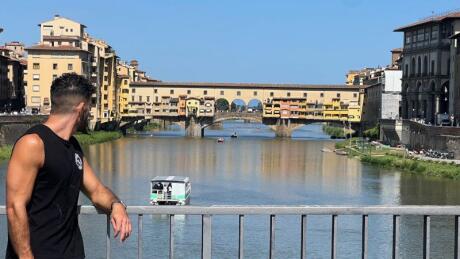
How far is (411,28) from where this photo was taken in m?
56.9

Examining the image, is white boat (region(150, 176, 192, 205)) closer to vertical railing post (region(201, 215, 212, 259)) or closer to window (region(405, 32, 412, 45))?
vertical railing post (region(201, 215, 212, 259))

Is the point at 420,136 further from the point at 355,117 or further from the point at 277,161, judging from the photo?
the point at 355,117

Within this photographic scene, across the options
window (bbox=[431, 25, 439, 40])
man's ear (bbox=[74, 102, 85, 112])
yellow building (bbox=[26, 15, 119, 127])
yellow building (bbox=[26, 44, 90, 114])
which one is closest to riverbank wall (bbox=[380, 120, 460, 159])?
window (bbox=[431, 25, 439, 40])

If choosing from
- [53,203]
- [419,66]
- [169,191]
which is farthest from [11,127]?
[53,203]

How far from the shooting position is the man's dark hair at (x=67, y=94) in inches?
122

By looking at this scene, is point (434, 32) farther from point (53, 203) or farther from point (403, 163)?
point (53, 203)

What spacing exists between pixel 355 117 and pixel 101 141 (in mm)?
29025

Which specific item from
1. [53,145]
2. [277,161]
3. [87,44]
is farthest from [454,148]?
[53,145]

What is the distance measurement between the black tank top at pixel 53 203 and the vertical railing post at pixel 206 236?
78 centimetres

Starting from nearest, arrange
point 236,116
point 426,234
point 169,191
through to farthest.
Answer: point 426,234, point 169,191, point 236,116

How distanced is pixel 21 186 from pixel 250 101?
7864cm

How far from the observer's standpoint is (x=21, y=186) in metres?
2.85

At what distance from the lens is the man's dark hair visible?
3088mm

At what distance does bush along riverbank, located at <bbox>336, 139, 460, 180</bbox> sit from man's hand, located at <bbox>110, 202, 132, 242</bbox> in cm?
2930
